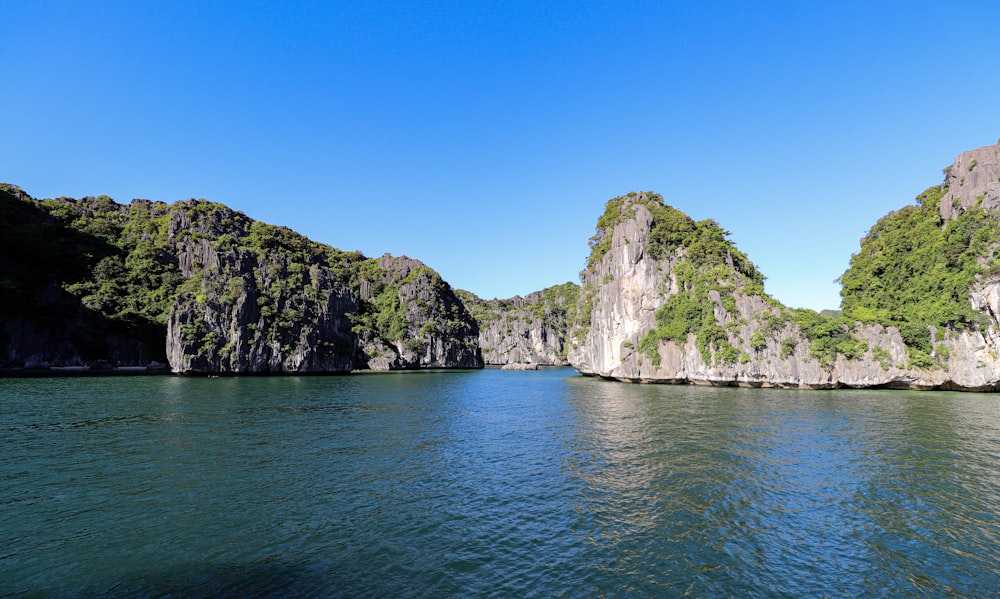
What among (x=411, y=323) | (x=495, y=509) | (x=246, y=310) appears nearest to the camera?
(x=495, y=509)

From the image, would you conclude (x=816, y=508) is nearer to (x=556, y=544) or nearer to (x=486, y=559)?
(x=556, y=544)

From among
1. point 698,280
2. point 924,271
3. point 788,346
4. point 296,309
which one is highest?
point 924,271

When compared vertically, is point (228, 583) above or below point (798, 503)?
below

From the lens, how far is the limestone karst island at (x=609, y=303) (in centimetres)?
5769

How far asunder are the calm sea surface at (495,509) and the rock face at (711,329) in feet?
91.9

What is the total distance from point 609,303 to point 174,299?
9660cm

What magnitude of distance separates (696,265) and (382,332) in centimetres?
9784

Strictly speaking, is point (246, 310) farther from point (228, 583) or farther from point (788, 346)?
point (788, 346)

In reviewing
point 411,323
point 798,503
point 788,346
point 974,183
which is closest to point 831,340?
point 788,346

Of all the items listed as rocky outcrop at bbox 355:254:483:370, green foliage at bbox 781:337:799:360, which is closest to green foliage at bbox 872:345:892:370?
green foliage at bbox 781:337:799:360

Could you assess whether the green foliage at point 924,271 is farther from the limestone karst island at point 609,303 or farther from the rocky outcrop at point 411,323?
the rocky outcrop at point 411,323

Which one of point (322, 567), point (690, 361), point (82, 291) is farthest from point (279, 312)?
point (322, 567)

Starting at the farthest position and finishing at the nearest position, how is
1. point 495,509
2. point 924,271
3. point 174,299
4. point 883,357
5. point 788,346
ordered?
point 174,299, point 924,271, point 788,346, point 883,357, point 495,509

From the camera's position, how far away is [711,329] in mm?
66250
